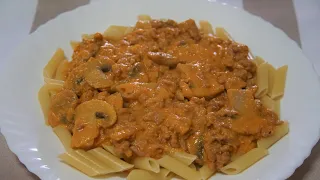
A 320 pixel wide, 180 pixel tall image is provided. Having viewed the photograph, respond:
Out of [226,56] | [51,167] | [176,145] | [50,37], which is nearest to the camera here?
[51,167]

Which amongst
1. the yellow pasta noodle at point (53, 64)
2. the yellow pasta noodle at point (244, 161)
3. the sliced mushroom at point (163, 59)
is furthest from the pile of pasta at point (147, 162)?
the sliced mushroom at point (163, 59)

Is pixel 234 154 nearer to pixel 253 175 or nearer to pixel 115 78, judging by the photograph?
pixel 253 175

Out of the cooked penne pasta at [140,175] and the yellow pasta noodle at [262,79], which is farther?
the yellow pasta noodle at [262,79]

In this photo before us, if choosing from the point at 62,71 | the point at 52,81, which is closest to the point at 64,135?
the point at 52,81

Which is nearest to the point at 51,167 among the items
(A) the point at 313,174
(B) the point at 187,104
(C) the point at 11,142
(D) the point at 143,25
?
(C) the point at 11,142

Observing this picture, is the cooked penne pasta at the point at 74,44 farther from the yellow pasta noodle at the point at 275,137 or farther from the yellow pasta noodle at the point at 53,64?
the yellow pasta noodle at the point at 275,137

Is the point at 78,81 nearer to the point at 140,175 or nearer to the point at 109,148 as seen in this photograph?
the point at 109,148
